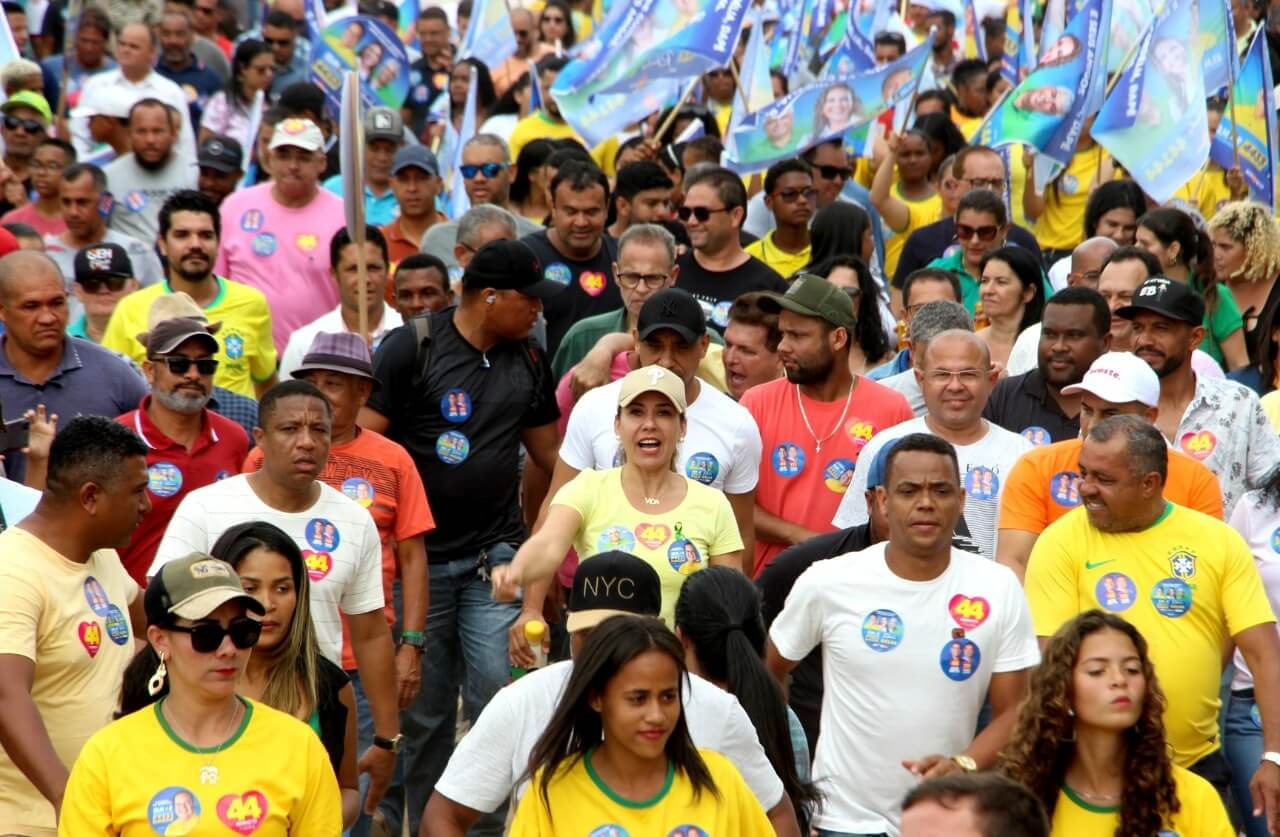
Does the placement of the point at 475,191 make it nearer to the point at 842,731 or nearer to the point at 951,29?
the point at 842,731

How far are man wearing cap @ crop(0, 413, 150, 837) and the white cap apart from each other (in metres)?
3.44

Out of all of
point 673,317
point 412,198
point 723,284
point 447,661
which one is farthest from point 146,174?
point 673,317

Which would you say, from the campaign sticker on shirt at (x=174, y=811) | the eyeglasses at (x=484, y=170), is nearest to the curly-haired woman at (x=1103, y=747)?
the campaign sticker on shirt at (x=174, y=811)

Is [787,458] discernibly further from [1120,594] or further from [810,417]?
[1120,594]

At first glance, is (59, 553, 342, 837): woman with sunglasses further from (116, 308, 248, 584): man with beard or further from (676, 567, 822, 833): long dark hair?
(116, 308, 248, 584): man with beard

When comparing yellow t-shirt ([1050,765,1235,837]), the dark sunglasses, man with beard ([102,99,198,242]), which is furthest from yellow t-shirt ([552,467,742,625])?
Answer: man with beard ([102,99,198,242])

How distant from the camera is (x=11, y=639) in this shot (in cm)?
604

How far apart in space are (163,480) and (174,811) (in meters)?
2.95

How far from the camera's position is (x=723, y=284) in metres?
10.3

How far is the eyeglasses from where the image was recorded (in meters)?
12.4

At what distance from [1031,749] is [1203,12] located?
24.1ft

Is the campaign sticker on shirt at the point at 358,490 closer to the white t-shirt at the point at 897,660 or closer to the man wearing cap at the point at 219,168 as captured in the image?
the white t-shirt at the point at 897,660

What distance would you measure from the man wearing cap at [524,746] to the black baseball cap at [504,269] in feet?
10.7

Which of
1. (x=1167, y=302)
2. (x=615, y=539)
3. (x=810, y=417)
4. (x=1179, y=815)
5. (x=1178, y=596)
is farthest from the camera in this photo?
(x=810, y=417)
